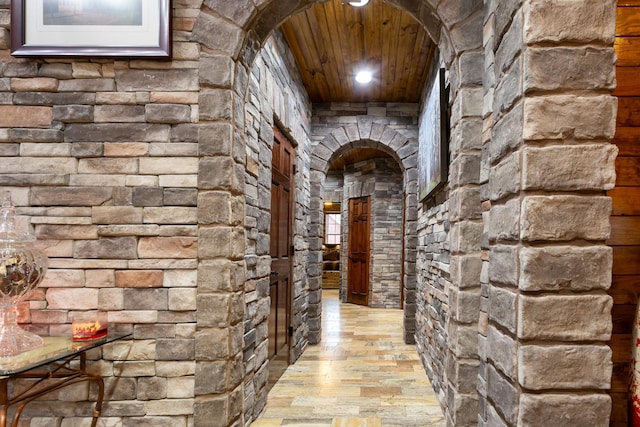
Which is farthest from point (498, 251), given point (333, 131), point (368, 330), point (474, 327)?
point (368, 330)

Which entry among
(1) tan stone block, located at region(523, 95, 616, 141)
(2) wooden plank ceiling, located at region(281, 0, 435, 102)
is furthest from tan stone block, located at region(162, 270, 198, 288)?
(2) wooden plank ceiling, located at region(281, 0, 435, 102)

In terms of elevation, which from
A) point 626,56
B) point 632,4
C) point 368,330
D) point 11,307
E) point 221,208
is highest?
point 632,4

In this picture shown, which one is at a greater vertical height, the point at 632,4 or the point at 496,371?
the point at 632,4

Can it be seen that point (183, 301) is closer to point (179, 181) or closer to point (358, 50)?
point (179, 181)

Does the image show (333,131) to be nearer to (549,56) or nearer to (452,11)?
(452,11)

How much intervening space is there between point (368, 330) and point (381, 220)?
2637mm

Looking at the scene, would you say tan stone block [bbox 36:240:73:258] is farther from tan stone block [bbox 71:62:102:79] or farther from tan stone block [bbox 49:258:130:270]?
tan stone block [bbox 71:62:102:79]

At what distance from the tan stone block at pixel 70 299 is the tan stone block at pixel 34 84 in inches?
34.7

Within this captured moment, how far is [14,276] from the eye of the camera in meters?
1.54

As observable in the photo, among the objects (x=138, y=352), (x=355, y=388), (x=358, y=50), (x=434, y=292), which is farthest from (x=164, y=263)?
(x=358, y=50)

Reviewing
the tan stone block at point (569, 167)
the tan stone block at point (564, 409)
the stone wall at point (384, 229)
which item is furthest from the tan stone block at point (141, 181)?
the stone wall at point (384, 229)

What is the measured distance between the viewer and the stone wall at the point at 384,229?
7.21 metres

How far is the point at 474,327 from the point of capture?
5.67 feet

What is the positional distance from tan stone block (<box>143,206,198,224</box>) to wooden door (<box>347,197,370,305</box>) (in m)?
5.89
